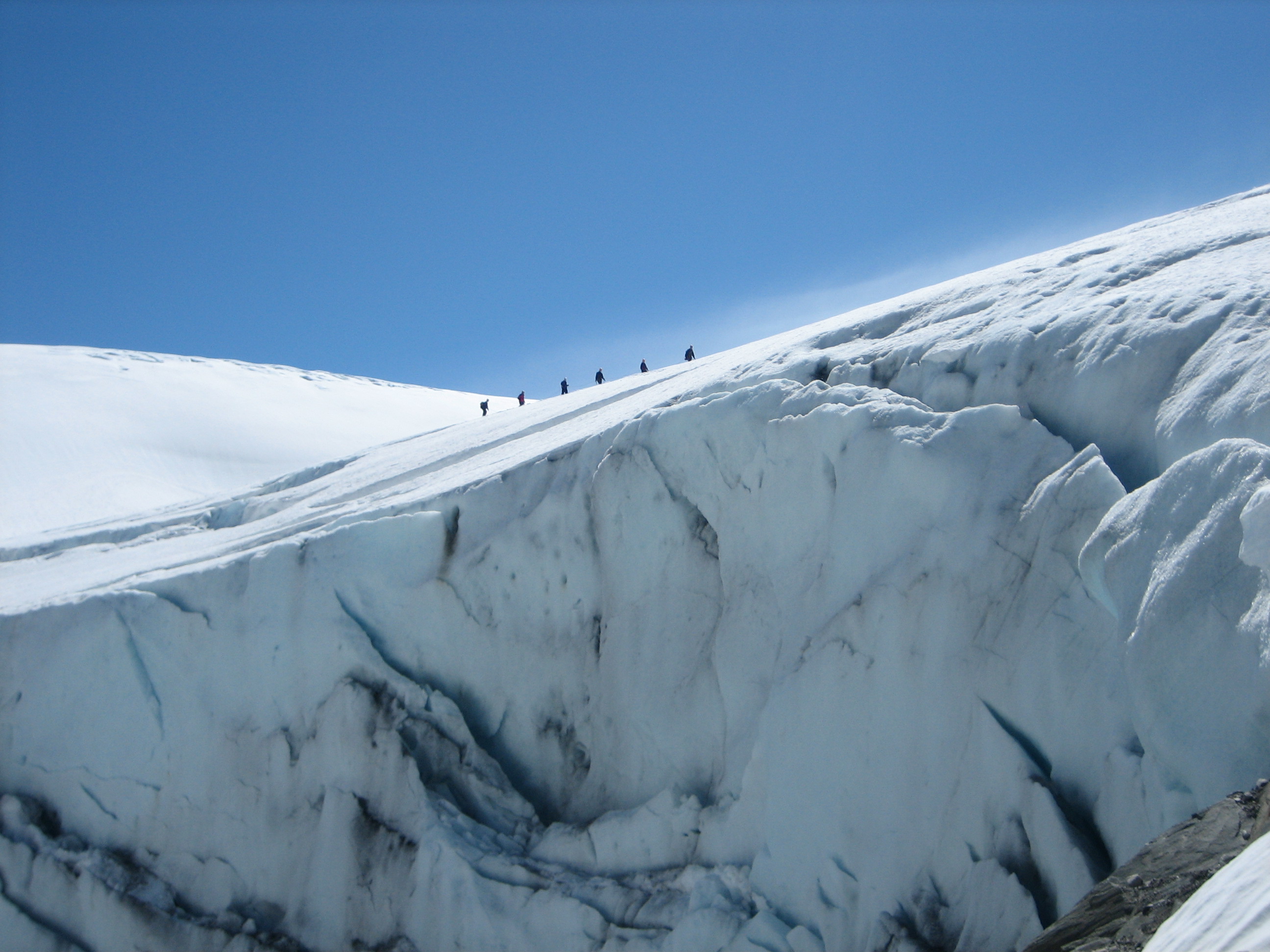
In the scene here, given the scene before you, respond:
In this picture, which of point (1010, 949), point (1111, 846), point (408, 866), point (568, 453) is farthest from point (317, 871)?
point (1111, 846)

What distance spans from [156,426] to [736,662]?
26.4 metres

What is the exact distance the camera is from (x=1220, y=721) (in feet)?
14.2

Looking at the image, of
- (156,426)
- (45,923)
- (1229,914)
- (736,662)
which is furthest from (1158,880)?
(156,426)

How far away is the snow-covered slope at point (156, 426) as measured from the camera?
77.2 feet

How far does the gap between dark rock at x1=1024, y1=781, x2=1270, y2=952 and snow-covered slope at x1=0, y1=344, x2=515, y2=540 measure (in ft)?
56.5

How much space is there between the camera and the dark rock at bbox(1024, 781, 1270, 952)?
3375 mm

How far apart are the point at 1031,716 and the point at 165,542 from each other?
1109cm

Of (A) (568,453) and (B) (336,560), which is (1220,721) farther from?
(B) (336,560)

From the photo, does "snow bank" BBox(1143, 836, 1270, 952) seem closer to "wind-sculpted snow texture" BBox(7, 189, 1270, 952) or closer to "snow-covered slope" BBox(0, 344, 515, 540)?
"wind-sculpted snow texture" BBox(7, 189, 1270, 952)

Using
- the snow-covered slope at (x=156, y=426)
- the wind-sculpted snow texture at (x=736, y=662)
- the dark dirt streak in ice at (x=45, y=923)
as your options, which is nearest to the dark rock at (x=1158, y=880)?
the wind-sculpted snow texture at (x=736, y=662)

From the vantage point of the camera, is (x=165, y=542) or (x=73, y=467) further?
(x=73, y=467)

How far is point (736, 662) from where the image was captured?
710 cm

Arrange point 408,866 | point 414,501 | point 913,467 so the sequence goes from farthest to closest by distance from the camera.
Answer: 1. point 414,501
2. point 408,866
3. point 913,467

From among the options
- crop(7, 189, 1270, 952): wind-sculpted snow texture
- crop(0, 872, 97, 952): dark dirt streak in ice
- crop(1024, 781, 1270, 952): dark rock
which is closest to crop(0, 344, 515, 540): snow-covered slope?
crop(7, 189, 1270, 952): wind-sculpted snow texture
